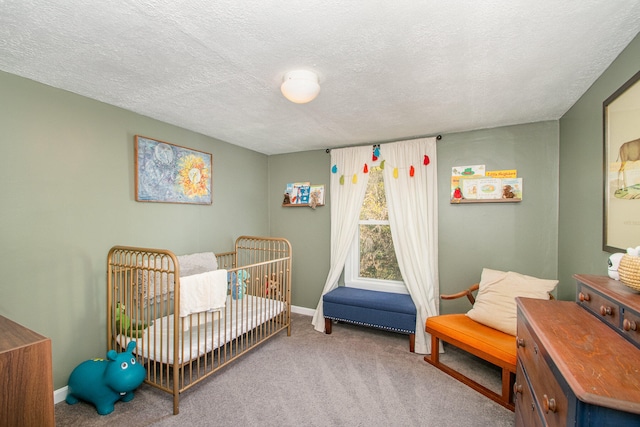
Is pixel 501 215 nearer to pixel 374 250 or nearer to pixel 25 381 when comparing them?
pixel 374 250

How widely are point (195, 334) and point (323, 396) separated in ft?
3.68

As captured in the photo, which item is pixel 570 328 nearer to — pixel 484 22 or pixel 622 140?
pixel 622 140

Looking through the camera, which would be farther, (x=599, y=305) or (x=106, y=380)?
(x=106, y=380)

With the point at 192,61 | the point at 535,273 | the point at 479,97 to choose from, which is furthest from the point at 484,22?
the point at 535,273

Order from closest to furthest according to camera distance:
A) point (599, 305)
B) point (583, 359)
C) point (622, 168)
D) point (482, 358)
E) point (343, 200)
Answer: point (583, 359) → point (599, 305) → point (622, 168) → point (482, 358) → point (343, 200)

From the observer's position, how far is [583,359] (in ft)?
2.78

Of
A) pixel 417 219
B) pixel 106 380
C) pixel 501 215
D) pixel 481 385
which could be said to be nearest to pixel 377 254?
pixel 417 219

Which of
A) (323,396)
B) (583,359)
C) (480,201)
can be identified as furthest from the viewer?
(480,201)

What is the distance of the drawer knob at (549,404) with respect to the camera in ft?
3.02

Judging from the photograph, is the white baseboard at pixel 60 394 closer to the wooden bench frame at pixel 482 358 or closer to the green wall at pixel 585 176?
the wooden bench frame at pixel 482 358

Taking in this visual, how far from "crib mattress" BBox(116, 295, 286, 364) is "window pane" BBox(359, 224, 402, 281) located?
1370 mm

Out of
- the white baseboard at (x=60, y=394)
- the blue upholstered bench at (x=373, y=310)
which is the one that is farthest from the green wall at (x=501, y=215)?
the white baseboard at (x=60, y=394)

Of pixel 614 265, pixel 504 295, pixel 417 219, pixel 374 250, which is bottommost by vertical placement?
pixel 504 295

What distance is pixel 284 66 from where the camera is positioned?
162 cm
